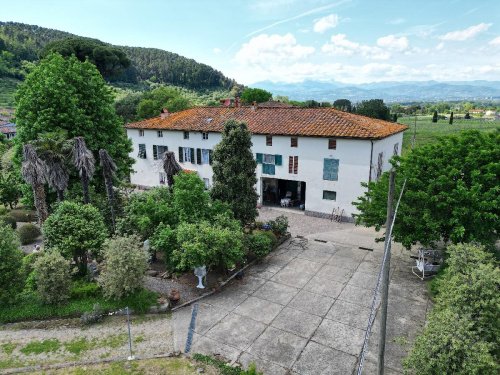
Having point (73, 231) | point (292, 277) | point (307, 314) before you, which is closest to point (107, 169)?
point (73, 231)

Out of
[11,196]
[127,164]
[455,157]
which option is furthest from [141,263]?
[11,196]

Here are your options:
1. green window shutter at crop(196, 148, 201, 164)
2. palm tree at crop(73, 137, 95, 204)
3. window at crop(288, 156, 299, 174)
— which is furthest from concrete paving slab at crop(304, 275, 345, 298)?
green window shutter at crop(196, 148, 201, 164)

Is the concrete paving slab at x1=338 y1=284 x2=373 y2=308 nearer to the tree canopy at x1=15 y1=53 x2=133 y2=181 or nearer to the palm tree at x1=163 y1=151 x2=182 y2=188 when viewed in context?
the palm tree at x1=163 y1=151 x2=182 y2=188

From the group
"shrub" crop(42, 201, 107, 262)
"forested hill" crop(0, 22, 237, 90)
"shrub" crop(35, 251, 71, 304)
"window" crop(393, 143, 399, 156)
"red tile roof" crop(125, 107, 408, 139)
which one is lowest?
"shrub" crop(35, 251, 71, 304)

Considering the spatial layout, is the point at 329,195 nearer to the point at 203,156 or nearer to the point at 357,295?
the point at 357,295

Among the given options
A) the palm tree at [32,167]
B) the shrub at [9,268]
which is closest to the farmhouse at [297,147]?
the palm tree at [32,167]

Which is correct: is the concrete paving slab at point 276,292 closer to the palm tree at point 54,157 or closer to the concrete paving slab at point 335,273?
the concrete paving slab at point 335,273

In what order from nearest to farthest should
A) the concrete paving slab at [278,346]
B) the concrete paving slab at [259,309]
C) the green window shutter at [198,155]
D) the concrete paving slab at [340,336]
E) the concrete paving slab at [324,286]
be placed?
the concrete paving slab at [278,346] < the concrete paving slab at [340,336] < the concrete paving slab at [259,309] < the concrete paving slab at [324,286] < the green window shutter at [198,155]
